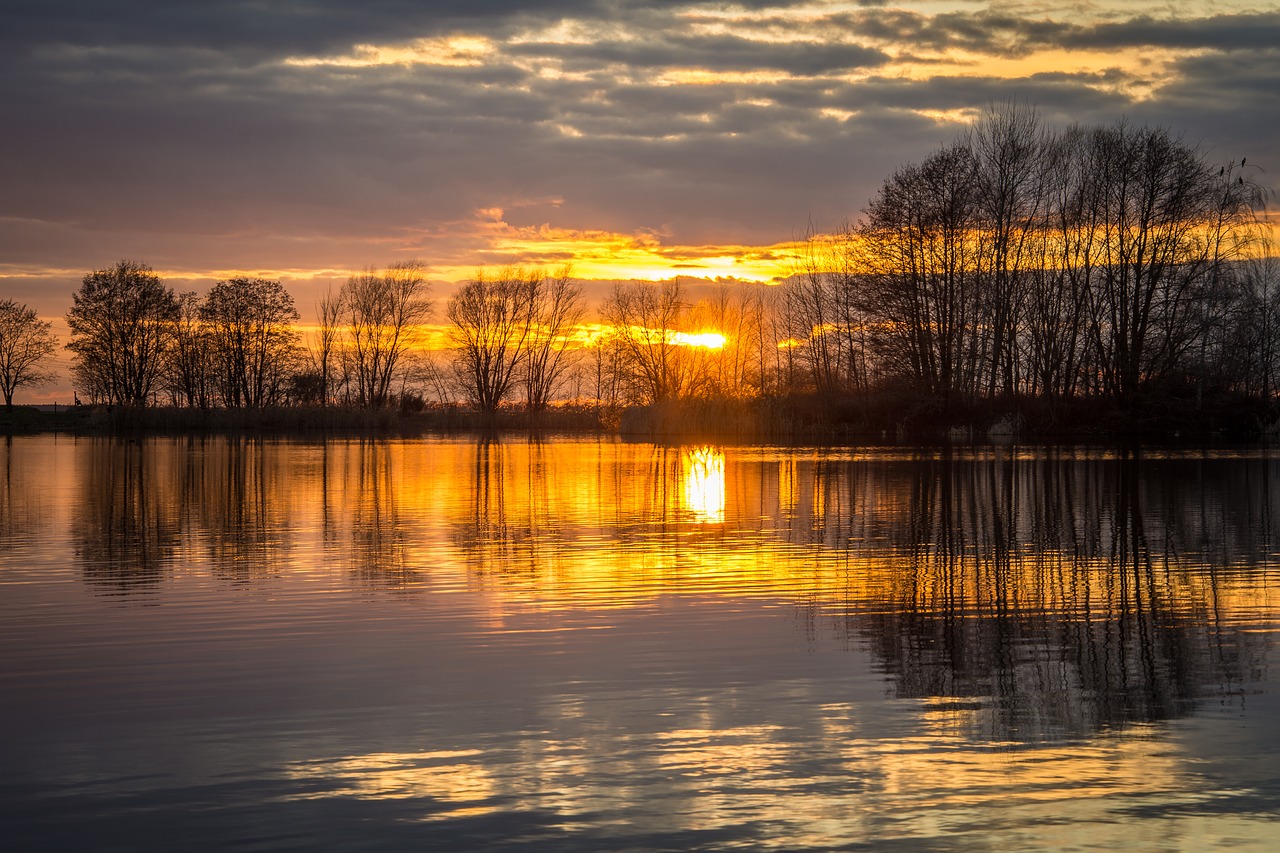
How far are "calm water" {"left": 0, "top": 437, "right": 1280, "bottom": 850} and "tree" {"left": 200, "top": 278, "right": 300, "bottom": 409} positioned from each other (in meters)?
63.8

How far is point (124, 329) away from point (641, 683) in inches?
2939

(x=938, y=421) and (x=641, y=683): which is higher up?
Answer: (x=938, y=421)

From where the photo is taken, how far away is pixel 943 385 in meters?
50.2

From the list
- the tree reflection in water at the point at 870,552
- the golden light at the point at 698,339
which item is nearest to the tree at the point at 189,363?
the golden light at the point at 698,339

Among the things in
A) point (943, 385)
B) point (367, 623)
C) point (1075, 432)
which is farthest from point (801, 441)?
point (367, 623)

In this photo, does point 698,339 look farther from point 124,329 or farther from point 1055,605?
point 1055,605

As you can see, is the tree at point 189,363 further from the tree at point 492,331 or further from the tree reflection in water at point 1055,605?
the tree reflection in water at point 1055,605

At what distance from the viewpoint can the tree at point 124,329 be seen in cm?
7312

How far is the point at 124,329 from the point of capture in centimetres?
7400

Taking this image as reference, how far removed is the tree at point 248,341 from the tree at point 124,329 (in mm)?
2996

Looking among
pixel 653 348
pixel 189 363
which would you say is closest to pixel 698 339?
pixel 653 348

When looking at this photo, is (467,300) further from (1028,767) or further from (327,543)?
(1028,767)

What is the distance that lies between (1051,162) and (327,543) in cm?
4490

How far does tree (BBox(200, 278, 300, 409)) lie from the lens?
77.3m
